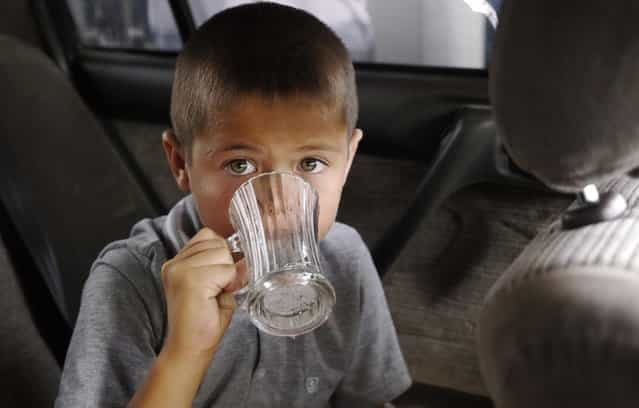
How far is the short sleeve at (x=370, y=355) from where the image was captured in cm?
125

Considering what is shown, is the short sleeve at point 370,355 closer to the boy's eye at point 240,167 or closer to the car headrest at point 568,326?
the boy's eye at point 240,167

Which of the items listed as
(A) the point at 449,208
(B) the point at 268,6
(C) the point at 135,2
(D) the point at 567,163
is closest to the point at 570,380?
(D) the point at 567,163

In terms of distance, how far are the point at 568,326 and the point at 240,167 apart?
499mm

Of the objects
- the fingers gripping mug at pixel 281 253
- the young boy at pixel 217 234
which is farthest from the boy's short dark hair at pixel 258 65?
the fingers gripping mug at pixel 281 253

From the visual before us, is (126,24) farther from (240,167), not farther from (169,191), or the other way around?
(240,167)

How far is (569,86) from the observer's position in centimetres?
64

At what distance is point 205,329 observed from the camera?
0.90m

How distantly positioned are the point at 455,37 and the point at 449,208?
1.02 feet

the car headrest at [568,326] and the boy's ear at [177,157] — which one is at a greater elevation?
the car headrest at [568,326]

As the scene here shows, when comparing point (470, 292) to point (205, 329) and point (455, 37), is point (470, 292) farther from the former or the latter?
point (205, 329)

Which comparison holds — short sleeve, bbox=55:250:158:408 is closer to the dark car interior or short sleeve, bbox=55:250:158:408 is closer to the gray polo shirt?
the gray polo shirt

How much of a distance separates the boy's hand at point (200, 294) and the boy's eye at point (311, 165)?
0.15m

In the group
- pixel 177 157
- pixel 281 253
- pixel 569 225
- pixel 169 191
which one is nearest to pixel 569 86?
pixel 569 225

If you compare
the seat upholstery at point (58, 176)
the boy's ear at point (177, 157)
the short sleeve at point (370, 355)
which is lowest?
the short sleeve at point (370, 355)
